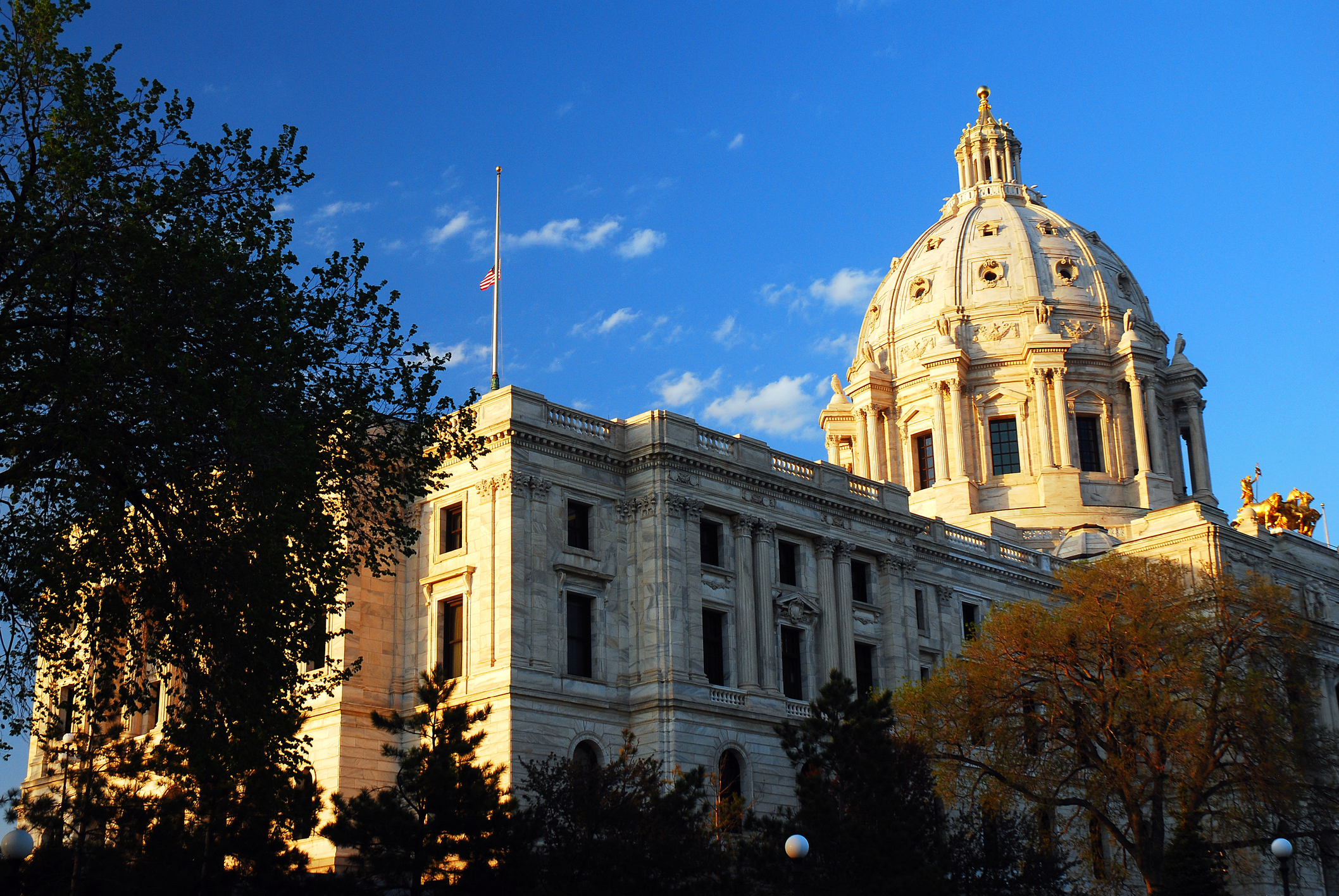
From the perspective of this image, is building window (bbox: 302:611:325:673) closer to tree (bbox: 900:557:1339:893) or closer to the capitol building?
the capitol building

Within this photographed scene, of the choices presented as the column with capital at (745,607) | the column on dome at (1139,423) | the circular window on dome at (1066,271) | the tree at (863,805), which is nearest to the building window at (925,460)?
the column on dome at (1139,423)

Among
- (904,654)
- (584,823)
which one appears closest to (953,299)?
(904,654)

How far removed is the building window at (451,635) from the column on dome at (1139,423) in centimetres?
4841

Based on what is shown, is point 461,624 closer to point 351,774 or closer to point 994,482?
point 351,774

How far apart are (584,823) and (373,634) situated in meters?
19.3

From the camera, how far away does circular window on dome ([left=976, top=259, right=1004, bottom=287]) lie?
91625 millimetres

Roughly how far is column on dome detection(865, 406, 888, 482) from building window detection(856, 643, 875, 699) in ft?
112

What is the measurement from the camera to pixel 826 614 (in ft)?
173

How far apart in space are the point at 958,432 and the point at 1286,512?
17.1 m

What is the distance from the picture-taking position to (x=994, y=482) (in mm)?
84938

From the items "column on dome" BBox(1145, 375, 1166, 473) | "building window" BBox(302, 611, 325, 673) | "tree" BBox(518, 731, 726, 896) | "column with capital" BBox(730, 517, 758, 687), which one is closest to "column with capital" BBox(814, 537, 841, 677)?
"column with capital" BBox(730, 517, 758, 687)

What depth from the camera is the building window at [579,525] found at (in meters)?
49.1

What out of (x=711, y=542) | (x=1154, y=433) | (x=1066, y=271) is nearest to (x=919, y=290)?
(x=1066, y=271)

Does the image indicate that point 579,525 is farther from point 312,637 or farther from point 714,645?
point 312,637
